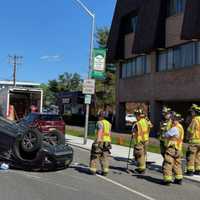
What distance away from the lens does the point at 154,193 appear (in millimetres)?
10688

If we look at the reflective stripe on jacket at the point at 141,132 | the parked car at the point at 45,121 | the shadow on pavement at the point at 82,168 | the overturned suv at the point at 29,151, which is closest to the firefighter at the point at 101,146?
the shadow on pavement at the point at 82,168

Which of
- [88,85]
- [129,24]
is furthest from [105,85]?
[88,85]

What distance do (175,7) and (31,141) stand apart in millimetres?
23797

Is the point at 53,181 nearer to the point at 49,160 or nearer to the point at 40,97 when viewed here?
the point at 49,160

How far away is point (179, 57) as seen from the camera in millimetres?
33250

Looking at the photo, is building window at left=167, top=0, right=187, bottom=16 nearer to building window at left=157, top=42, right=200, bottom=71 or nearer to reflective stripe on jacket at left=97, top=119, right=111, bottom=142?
building window at left=157, top=42, right=200, bottom=71

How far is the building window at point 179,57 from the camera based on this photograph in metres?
31.3

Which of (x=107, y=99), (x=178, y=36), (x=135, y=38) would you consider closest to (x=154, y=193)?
(x=178, y=36)

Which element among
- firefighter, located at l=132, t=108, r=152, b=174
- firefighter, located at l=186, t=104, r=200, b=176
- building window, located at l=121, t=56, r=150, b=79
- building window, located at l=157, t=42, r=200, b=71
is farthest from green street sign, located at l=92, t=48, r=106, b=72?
firefighter, located at l=186, t=104, r=200, b=176

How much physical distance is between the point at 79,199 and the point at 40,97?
23786 mm

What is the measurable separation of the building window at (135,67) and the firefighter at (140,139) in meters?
24.8

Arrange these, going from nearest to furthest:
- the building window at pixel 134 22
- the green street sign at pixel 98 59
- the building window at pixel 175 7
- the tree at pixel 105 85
Answer: 1. the green street sign at pixel 98 59
2. the building window at pixel 175 7
3. the building window at pixel 134 22
4. the tree at pixel 105 85

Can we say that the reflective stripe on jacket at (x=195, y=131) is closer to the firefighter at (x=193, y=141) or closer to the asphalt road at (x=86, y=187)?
the firefighter at (x=193, y=141)

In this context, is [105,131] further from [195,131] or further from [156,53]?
[156,53]
